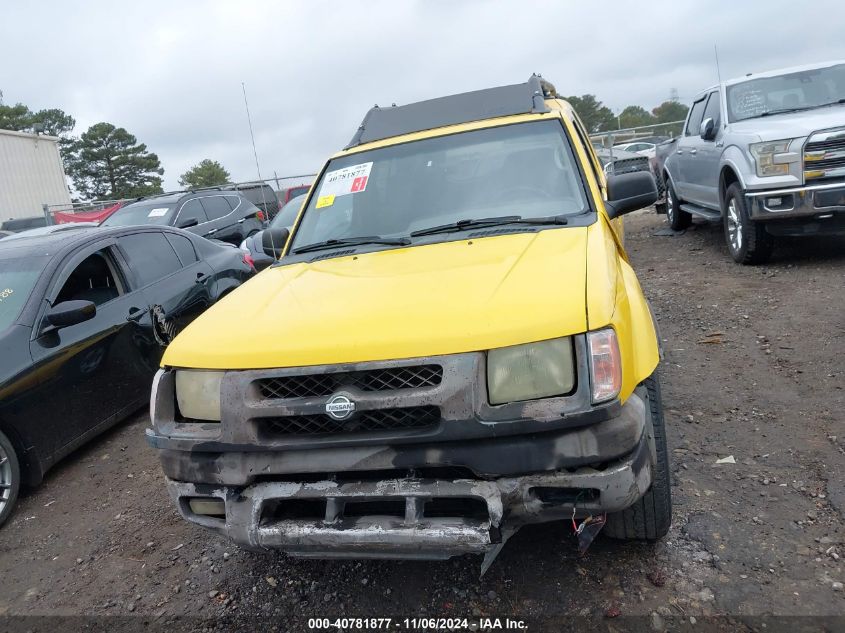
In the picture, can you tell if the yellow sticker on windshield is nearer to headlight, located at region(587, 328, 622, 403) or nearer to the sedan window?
the sedan window

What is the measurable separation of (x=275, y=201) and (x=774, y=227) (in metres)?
11.5

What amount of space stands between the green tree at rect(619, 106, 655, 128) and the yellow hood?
69562 millimetres

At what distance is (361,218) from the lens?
140 inches

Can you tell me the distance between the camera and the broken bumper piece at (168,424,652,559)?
2.07m

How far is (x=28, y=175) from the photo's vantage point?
25734 mm

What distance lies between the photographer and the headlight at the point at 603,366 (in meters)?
2.04

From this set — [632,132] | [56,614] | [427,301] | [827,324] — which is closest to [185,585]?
[56,614]

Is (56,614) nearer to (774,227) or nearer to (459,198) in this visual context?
(459,198)

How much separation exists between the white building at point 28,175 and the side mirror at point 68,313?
22.9 m

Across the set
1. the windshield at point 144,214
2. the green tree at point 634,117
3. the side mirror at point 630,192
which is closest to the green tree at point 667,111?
the green tree at point 634,117

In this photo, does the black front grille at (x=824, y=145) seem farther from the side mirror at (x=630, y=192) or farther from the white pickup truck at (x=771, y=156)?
the side mirror at (x=630, y=192)

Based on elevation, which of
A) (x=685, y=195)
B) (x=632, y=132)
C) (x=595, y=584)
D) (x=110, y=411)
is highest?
(x=632, y=132)

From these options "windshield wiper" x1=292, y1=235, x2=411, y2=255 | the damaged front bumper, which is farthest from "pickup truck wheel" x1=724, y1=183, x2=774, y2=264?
the damaged front bumper

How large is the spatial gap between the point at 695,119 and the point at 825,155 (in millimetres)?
2854
